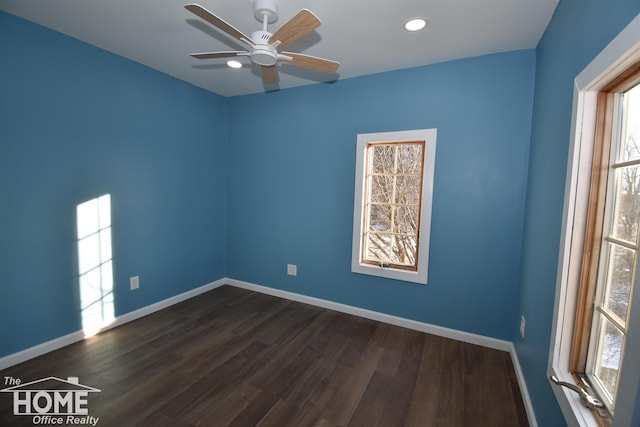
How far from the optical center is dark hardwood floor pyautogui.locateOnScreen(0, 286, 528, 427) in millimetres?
1714

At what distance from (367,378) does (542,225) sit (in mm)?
1609

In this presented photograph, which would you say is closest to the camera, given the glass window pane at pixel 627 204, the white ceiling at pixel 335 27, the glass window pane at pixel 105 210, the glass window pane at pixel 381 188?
the glass window pane at pixel 627 204

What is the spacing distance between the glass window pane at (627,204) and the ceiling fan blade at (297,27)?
1497 mm

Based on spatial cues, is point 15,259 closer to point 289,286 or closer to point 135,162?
point 135,162

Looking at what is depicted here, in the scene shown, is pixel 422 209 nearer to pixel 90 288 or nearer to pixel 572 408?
pixel 572 408

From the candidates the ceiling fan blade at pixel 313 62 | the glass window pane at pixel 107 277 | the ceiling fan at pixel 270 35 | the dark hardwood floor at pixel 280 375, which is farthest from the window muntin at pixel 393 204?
the glass window pane at pixel 107 277

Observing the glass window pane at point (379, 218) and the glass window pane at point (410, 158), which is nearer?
the glass window pane at point (410, 158)

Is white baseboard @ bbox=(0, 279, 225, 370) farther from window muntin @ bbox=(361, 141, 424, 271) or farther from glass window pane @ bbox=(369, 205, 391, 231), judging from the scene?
glass window pane @ bbox=(369, 205, 391, 231)

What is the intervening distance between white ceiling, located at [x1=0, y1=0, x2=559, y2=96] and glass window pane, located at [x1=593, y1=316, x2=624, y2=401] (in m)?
1.89

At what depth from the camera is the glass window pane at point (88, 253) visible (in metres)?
2.42

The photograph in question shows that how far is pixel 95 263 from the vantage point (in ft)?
8.27

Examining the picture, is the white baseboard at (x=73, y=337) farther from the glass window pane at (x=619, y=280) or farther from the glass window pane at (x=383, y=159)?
the glass window pane at (x=619, y=280)

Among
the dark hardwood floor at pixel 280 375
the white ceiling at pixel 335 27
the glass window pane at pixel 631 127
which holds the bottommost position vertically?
the dark hardwood floor at pixel 280 375

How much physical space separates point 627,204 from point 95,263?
140 inches
